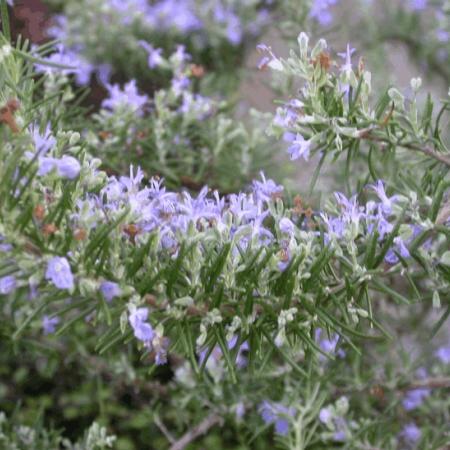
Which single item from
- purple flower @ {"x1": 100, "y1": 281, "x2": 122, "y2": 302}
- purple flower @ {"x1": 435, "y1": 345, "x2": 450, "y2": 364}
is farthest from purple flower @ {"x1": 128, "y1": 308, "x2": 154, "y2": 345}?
purple flower @ {"x1": 435, "y1": 345, "x2": 450, "y2": 364}

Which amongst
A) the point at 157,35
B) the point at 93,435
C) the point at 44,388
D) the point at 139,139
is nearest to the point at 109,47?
Answer: the point at 157,35

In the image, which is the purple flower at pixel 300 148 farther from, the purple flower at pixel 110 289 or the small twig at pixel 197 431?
the small twig at pixel 197 431

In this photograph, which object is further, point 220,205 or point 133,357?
point 133,357

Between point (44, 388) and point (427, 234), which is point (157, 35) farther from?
point (427, 234)

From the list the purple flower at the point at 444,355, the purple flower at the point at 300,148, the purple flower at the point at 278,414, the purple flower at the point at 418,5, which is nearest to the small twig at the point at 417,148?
the purple flower at the point at 300,148

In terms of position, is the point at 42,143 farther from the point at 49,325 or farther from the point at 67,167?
the point at 49,325

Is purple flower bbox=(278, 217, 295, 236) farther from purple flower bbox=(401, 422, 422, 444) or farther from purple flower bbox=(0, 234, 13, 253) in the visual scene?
purple flower bbox=(401, 422, 422, 444)
